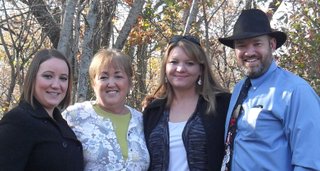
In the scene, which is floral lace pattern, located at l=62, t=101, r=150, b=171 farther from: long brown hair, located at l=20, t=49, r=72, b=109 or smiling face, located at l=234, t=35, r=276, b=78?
smiling face, located at l=234, t=35, r=276, b=78

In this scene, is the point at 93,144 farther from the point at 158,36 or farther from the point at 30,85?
the point at 158,36

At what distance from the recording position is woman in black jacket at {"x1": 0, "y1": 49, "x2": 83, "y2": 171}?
347 centimetres

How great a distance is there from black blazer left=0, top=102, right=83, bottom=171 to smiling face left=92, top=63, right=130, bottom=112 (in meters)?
0.51

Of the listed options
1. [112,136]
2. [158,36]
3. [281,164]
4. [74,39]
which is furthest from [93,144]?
[158,36]

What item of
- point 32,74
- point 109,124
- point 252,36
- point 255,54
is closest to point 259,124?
point 255,54

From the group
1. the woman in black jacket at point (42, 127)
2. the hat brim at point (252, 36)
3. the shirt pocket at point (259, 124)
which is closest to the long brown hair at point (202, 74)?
the hat brim at point (252, 36)

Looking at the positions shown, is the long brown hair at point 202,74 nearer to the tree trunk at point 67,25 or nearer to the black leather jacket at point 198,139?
the black leather jacket at point 198,139

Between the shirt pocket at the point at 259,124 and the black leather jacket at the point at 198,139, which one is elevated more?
the shirt pocket at the point at 259,124

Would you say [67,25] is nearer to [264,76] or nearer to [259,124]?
[264,76]

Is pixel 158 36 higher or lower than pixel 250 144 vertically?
higher

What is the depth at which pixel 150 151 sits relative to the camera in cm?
432

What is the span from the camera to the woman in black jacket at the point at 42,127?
347 cm

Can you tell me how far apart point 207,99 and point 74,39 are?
262 centimetres

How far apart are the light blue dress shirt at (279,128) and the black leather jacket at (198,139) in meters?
0.28
